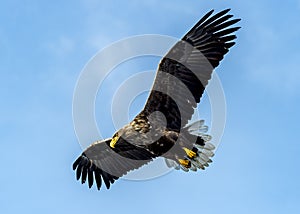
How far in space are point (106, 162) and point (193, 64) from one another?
366 cm

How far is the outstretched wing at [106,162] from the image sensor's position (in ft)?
57.1

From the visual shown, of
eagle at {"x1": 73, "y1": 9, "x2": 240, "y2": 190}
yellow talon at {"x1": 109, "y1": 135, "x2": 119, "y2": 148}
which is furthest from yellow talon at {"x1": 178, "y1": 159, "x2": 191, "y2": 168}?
yellow talon at {"x1": 109, "y1": 135, "x2": 119, "y2": 148}

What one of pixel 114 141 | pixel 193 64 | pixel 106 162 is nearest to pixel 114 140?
pixel 114 141

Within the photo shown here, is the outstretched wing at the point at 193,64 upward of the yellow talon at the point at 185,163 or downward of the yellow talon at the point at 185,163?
upward

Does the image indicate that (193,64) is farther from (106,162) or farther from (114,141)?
(106,162)

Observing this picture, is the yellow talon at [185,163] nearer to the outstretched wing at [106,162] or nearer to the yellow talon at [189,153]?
the yellow talon at [189,153]

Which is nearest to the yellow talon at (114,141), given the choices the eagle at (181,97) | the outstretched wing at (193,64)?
the eagle at (181,97)

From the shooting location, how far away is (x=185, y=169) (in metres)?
17.1

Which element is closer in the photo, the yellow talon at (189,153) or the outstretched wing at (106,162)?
the yellow talon at (189,153)

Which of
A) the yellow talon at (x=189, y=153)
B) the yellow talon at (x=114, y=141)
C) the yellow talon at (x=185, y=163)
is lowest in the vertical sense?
the yellow talon at (x=185, y=163)

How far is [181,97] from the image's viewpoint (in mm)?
16016

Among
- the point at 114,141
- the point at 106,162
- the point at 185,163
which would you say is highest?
the point at 106,162

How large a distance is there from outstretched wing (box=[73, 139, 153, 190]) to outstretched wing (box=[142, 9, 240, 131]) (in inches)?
70.3

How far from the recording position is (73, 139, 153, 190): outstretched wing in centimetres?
1741
